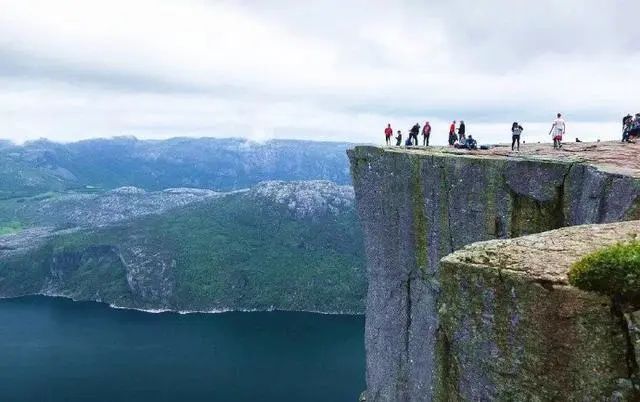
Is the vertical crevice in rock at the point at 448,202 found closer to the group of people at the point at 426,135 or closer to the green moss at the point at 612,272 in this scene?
the group of people at the point at 426,135

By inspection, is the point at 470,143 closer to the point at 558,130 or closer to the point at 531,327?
the point at 558,130

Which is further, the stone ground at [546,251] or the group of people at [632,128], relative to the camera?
the group of people at [632,128]

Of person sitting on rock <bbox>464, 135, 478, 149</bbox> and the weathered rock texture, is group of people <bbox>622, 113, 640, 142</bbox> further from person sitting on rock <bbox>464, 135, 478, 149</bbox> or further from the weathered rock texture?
the weathered rock texture

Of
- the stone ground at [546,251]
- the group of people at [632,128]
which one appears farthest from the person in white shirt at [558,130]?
the stone ground at [546,251]

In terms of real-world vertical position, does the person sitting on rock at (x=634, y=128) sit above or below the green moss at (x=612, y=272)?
above

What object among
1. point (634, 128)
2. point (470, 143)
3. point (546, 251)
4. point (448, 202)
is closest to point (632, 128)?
point (634, 128)

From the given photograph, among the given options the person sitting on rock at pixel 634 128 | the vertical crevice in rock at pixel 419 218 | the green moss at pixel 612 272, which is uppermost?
the person sitting on rock at pixel 634 128

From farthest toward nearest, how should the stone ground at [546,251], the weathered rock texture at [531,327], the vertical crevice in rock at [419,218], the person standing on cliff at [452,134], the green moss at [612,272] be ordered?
the person standing on cliff at [452,134]
the vertical crevice in rock at [419,218]
the stone ground at [546,251]
the weathered rock texture at [531,327]
the green moss at [612,272]
